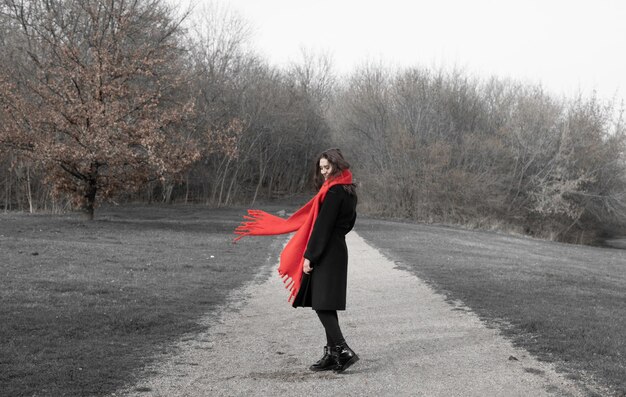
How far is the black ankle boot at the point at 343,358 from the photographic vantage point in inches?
242

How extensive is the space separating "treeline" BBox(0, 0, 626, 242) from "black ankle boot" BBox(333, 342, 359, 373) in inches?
698

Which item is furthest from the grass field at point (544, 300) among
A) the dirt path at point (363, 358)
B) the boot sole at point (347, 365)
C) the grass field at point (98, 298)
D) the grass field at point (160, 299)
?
the grass field at point (98, 298)

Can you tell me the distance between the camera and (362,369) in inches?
247

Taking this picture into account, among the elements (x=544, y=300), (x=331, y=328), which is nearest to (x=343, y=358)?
(x=331, y=328)

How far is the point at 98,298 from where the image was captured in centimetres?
973

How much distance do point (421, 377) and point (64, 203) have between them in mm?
32698

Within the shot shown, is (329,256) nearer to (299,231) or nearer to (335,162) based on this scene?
(299,231)

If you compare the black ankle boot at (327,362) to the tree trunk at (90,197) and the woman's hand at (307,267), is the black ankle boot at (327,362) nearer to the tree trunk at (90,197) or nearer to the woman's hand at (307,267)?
the woman's hand at (307,267)

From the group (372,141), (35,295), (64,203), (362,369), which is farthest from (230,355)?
(372,141)

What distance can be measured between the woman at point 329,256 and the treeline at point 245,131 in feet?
56.8

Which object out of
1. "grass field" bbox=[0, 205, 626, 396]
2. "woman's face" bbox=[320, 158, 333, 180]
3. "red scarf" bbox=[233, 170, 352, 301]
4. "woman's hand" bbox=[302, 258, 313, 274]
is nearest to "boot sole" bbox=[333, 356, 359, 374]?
"red scarf" bbox=[233, 170, 352, 301]

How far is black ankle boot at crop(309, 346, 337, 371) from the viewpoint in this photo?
6168 mm

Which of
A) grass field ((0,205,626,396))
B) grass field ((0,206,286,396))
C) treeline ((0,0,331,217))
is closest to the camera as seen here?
grass field ((0,206,286,396))

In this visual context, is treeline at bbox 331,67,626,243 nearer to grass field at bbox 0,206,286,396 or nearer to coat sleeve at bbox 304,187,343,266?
grass field at bbox 0,206,286,396
